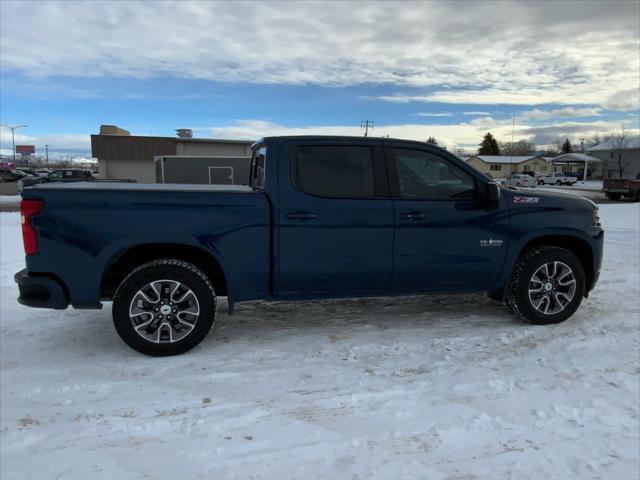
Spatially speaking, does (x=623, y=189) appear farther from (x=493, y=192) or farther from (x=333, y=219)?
(x=333, y=219)

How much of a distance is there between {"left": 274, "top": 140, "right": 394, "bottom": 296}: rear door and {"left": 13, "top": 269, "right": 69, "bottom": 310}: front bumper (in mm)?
1779

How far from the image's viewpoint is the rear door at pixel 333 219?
14.3 ft

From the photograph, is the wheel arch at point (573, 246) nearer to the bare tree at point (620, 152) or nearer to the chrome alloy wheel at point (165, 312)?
the chrome alloy wheel at point (165, 312)

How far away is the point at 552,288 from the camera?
5000mm

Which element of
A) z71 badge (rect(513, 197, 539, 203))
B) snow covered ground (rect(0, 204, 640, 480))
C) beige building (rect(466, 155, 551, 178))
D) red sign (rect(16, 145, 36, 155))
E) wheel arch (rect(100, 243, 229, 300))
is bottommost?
snow covered ground (rect(0, 204, 640, 480))

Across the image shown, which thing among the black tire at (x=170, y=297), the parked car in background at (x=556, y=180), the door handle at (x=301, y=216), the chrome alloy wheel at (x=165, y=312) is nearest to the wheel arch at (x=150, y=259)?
the black tire at (x=170, y=297)

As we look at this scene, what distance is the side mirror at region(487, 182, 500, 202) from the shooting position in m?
4.64

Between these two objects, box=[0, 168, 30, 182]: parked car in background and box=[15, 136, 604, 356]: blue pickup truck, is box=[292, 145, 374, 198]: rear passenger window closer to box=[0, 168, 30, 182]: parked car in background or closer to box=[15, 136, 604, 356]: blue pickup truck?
box=[15, 136, 604, 356]: blue pickup truck

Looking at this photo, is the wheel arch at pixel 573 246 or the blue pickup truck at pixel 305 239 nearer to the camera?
the blue pickup truck at pixel 305 239

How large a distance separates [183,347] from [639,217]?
51.5ft

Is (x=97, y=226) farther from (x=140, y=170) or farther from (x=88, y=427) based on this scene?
(x=140, y=170)

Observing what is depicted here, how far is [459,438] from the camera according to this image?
301 cm

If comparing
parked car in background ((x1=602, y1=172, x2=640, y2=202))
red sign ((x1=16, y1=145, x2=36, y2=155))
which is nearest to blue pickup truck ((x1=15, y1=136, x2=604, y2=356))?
parked car in background ((x1=602, y1=172, x2=640, y2=202))

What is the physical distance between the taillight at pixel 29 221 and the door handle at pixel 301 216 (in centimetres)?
198
